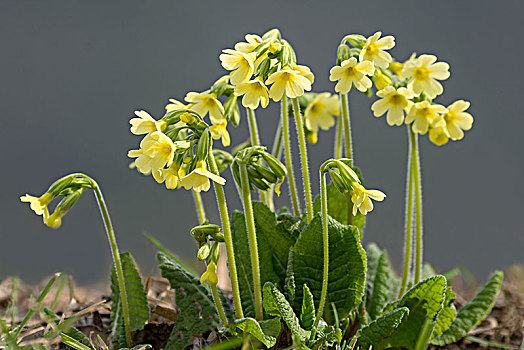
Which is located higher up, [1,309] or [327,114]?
[327,114]

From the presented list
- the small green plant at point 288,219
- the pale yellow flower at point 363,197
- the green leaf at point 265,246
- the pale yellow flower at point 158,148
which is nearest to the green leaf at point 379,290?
the small green plant at point 288,219

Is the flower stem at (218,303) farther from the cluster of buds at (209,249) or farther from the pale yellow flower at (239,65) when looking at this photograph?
the pale yellow flower at (239,65)

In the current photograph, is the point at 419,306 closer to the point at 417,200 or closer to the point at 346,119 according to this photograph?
the point at 417,200

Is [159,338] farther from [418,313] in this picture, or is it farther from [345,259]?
[418,313]

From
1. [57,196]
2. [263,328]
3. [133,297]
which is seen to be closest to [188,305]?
[133,297]

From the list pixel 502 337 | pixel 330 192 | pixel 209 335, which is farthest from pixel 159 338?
pixel 502 337
